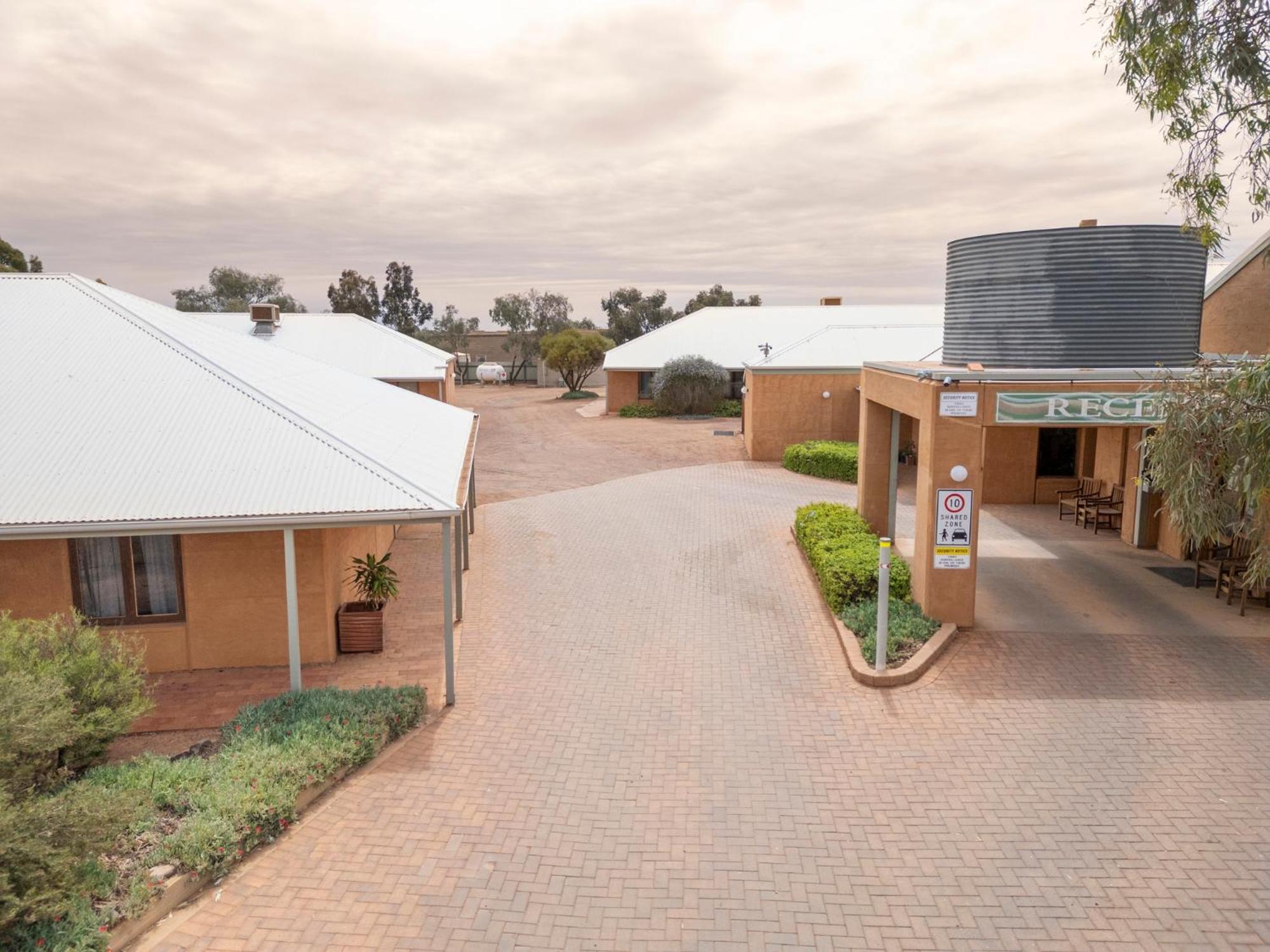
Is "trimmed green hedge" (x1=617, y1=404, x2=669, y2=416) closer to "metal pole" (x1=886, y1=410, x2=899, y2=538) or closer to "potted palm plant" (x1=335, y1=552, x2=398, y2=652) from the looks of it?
"metal pole" (x1=886, y1=410, x2=899, y2=538)

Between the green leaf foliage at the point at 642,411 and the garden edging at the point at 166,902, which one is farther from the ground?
the green leaf foliage at the point at 642,411

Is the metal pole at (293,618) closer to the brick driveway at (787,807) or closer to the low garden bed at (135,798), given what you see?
the low garden bed at (135,798)

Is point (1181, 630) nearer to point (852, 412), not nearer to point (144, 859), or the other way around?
point (144, 859)

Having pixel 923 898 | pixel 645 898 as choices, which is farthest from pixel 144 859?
pixel 923 898

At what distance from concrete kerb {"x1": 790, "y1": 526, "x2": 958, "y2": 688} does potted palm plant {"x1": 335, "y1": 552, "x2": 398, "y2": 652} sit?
591cm

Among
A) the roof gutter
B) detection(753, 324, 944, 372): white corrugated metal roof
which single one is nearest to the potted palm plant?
the roof gutter

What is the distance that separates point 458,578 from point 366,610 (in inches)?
85.8

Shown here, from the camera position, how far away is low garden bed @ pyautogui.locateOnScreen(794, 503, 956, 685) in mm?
10562

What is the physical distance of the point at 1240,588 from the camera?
12.9 m

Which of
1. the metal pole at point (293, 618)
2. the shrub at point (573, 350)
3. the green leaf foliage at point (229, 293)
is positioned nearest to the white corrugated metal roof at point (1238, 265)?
the metal pole at point (293, 618)

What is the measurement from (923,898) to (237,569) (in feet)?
27.0

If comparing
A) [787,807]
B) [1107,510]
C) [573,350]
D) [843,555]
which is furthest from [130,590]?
[573,350]

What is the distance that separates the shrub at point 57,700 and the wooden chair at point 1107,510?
55.2 feet

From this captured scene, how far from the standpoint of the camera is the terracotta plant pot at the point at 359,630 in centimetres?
1106
